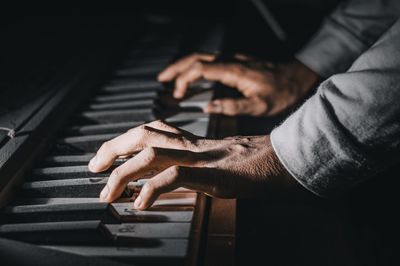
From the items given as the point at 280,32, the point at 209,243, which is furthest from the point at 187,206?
the point at 280,32

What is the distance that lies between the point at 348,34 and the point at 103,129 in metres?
0.98

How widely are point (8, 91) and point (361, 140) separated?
948mm

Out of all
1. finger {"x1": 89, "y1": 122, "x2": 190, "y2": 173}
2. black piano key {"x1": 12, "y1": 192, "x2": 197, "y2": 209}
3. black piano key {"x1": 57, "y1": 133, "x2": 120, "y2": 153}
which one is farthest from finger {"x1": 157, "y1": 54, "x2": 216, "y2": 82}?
black piano key {"x1": 12, "y1": 192, "x2": 197, "y2": 209}

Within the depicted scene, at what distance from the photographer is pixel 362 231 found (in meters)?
1.36

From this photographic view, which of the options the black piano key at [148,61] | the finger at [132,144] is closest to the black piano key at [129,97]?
the black piano key at [148,61]

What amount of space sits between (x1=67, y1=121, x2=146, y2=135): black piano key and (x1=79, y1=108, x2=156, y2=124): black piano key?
4 cm

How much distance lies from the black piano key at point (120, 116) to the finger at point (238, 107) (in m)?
0.18

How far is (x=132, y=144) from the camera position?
90cm

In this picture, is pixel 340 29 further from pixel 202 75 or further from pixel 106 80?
pixel 106 80

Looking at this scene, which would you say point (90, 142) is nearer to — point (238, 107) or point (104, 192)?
point (104, 192)

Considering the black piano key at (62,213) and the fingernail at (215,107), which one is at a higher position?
the fingernail at (215,107)

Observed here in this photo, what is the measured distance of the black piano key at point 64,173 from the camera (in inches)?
35.8

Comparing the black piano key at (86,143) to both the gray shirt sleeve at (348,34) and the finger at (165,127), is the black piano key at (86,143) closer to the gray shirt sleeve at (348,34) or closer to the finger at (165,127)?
the finger at (165,127)

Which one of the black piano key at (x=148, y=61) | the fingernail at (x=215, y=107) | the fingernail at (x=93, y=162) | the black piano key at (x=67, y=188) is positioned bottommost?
the black piano key at (x=67, y=188)
